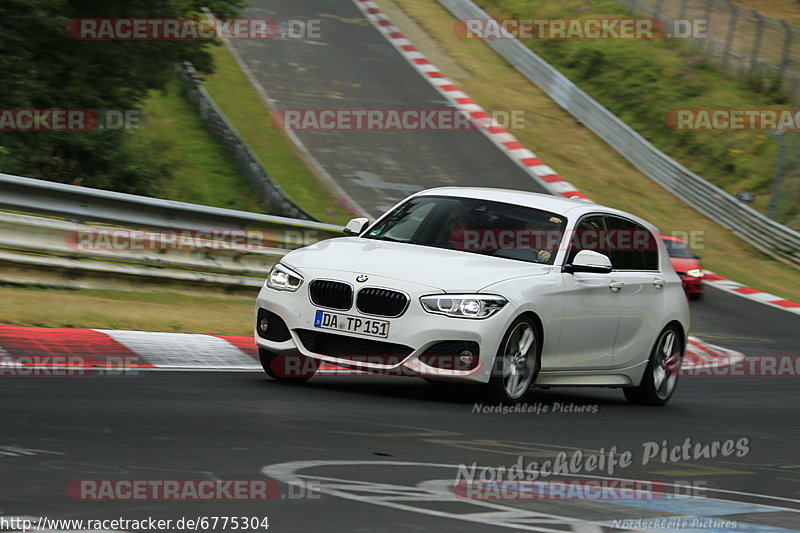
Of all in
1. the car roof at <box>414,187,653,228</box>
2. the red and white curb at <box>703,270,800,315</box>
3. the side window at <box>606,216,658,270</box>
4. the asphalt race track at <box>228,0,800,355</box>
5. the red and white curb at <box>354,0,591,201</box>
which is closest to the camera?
the car roof at <box>414,187,653,228</box>

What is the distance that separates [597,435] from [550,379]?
1146 millimetres

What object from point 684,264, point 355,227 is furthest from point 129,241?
point 684,264

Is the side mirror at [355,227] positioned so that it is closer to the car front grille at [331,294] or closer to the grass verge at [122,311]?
the car front grille at [331,294]

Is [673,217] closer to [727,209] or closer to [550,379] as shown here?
[727,209]

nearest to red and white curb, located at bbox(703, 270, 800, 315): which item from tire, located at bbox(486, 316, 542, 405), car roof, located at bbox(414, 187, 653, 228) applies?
car roof, located at bbox(414, 187, 653, 228)

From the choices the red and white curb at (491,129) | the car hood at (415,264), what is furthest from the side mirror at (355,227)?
the red and white curb at (491,129)

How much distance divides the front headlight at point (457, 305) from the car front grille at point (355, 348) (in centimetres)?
31

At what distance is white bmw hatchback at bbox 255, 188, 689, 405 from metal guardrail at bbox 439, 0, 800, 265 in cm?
1798

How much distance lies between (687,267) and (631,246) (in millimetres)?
11271

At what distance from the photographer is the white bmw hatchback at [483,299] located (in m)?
8.23

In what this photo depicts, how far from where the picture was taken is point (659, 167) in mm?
30422

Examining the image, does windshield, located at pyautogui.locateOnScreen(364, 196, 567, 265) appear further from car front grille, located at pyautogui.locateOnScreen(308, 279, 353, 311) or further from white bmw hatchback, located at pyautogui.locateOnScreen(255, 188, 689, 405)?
car front grille, located at pyautogui.locateOnScreen(308, 279, 353, 311)

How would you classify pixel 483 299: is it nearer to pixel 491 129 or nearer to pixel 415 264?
pixel 415 264

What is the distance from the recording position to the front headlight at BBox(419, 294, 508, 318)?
8.19 metres
